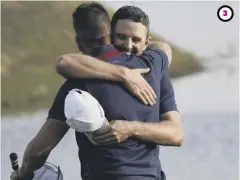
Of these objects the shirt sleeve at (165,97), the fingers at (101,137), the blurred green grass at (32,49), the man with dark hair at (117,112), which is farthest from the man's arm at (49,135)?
the blurred green grass at (32,49)

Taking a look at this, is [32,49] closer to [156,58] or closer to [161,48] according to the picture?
[161,48]

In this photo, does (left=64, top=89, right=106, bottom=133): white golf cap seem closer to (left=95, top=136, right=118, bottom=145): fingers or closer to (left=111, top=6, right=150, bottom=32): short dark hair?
(left=95, top=136, right=118, bottom=145): fingers

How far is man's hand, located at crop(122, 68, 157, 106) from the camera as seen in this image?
159 cm

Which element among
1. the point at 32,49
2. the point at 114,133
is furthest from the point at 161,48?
the point at 32,49

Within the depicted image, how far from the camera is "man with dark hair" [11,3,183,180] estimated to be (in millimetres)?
1562

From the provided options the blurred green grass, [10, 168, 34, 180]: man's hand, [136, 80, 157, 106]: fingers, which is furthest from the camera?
the blurred green grass

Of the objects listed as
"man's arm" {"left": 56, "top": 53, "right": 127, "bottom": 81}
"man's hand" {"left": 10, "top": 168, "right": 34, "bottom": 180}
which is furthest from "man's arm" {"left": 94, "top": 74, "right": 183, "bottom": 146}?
"man's hand" {"left": 10, "top": 168, "right": 34, "bottom": 180}

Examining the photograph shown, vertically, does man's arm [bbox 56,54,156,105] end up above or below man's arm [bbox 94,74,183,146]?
above

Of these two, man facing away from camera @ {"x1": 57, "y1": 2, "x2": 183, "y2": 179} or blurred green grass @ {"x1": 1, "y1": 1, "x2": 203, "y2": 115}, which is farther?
blurred green grass @ {"x1": 1, "y1": 1, "x2": 203, "y2": 115}

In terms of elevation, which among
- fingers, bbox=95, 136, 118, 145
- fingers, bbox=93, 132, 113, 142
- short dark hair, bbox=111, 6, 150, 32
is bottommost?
fingers, bbox=95, 136, 118, 145

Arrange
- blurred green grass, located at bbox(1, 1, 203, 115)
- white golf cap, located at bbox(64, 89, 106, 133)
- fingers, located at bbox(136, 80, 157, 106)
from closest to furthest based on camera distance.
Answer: white golf cap, located at bbox(64, 89, 106, 133) < fingers, located at bbox(136, 80, 157, 106) < blurred green grass, located at bbox(1, 1, 203, 115)

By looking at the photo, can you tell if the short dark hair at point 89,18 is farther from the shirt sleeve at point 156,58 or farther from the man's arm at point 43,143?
the man's arm at point 43,143

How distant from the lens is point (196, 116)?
9.17 ft

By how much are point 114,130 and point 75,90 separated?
113 mm
